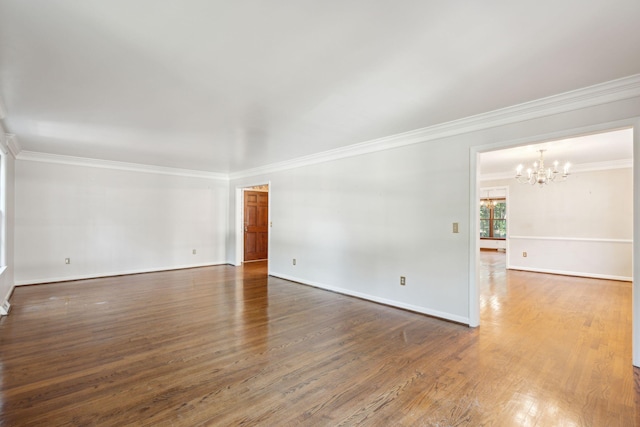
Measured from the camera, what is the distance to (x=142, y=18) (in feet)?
5.65

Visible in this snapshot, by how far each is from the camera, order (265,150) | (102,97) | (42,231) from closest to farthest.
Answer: (102,97)
(265,150)
(42,231)

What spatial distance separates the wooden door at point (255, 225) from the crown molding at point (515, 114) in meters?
4.07

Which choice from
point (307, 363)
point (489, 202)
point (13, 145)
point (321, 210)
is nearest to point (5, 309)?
point (13, 145)

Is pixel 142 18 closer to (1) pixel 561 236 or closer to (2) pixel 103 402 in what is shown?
(2) pixel 103 402

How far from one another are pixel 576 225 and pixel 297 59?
7472 millimetres

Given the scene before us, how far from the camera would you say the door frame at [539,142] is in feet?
8.22

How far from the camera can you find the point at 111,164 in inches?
240

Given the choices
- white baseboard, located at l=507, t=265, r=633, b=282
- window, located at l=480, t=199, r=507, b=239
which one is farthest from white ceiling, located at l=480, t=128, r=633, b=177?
window, located at l=480, t=199, r=507, b=239

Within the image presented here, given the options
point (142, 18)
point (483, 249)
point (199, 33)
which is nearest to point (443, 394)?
point (199, 33)

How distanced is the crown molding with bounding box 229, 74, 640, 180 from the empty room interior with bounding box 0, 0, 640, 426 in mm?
19

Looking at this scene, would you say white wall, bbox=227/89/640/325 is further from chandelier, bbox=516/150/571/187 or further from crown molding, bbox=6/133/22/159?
crown molding, bbox=6/133/22/159

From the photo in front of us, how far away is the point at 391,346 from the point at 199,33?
2961mm

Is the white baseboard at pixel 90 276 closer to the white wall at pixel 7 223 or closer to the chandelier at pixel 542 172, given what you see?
the white wall at pixel 7 223

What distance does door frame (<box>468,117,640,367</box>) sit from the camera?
2506mm
